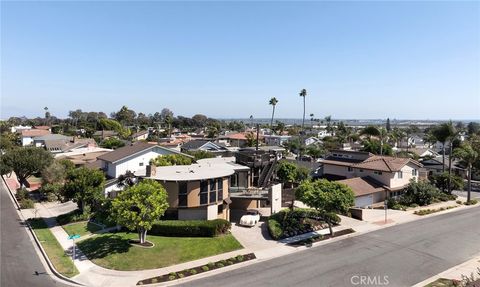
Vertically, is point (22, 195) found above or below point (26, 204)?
above

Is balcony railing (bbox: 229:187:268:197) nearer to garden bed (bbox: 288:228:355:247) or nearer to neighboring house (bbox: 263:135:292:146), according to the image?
garden bed (bbox: 288:228:355:247)

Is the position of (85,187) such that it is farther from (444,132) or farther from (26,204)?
(444,132)

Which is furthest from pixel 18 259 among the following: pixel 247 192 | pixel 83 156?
pixel 83 156

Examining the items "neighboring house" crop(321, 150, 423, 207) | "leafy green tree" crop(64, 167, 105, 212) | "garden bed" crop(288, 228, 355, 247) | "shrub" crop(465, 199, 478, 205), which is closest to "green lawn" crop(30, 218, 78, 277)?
"leafy green tree" crop(64, 167, 105, 212)

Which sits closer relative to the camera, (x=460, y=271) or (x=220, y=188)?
(x=460, y=271)

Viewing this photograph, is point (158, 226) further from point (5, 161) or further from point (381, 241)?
point (5, 161)

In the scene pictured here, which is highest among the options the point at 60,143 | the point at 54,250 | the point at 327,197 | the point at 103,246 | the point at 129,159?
the point at 129,159
